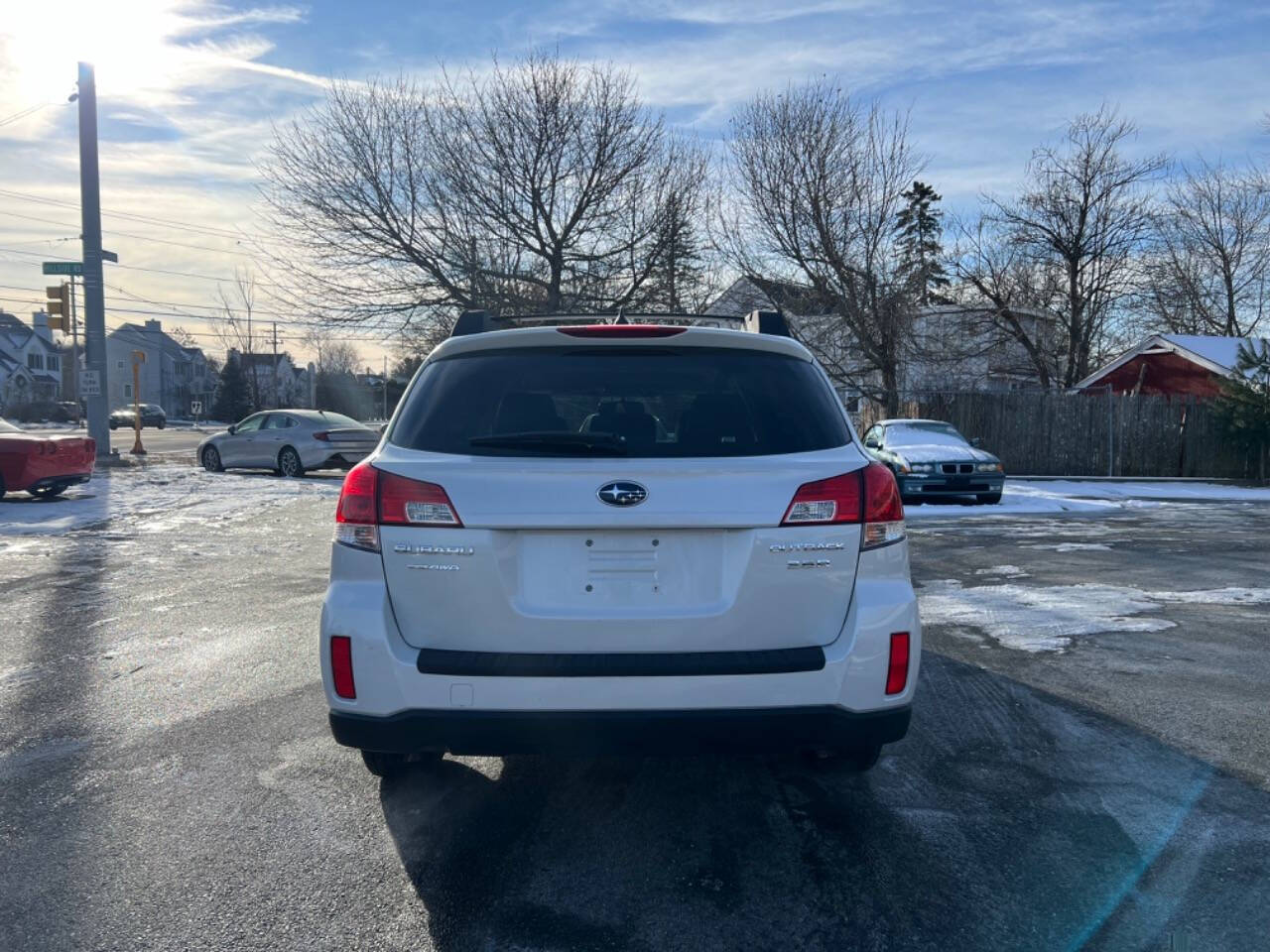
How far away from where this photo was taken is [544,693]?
9.70 ft

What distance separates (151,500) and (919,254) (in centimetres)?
1888

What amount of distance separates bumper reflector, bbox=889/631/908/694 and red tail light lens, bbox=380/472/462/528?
1.44 m

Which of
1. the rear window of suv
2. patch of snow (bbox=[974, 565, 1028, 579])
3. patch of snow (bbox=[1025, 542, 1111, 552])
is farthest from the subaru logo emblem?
patch of snow (bbox=[1025, 542, 1111, 552])

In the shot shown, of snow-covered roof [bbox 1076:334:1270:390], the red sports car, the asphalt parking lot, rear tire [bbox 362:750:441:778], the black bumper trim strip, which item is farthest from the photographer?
snow-covered roof [bbox 1076:334:1270:390]

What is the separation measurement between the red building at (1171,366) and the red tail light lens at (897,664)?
97.9 ft

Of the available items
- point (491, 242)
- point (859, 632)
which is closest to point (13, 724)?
point (859, 632)

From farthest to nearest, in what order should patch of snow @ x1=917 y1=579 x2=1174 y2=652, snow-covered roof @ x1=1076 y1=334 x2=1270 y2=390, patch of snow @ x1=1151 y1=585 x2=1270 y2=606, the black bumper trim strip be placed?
snow-covered roof @ x1=1076 y1=334 x2=1270 y2=390, patch of snow @ x1=1151 y1=585 x2=1270 y2=606, patch of snow @ x1=917 y1=579 x2=1174 y2=652, the black bumper trim strip

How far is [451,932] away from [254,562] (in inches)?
289

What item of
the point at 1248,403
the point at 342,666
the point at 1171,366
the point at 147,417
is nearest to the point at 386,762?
the point at 342,666

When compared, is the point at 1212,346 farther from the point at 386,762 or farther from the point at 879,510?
the point at 386,762

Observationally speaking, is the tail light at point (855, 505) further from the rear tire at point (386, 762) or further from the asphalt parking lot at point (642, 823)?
the rear tire at point (386, 762)

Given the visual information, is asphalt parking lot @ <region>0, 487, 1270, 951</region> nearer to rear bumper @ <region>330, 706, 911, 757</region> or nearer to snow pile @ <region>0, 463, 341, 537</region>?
rear bumper @ <region>330, 706, 911, 757</region>

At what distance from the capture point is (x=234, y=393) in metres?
66.2

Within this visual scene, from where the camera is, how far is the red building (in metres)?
29.7
